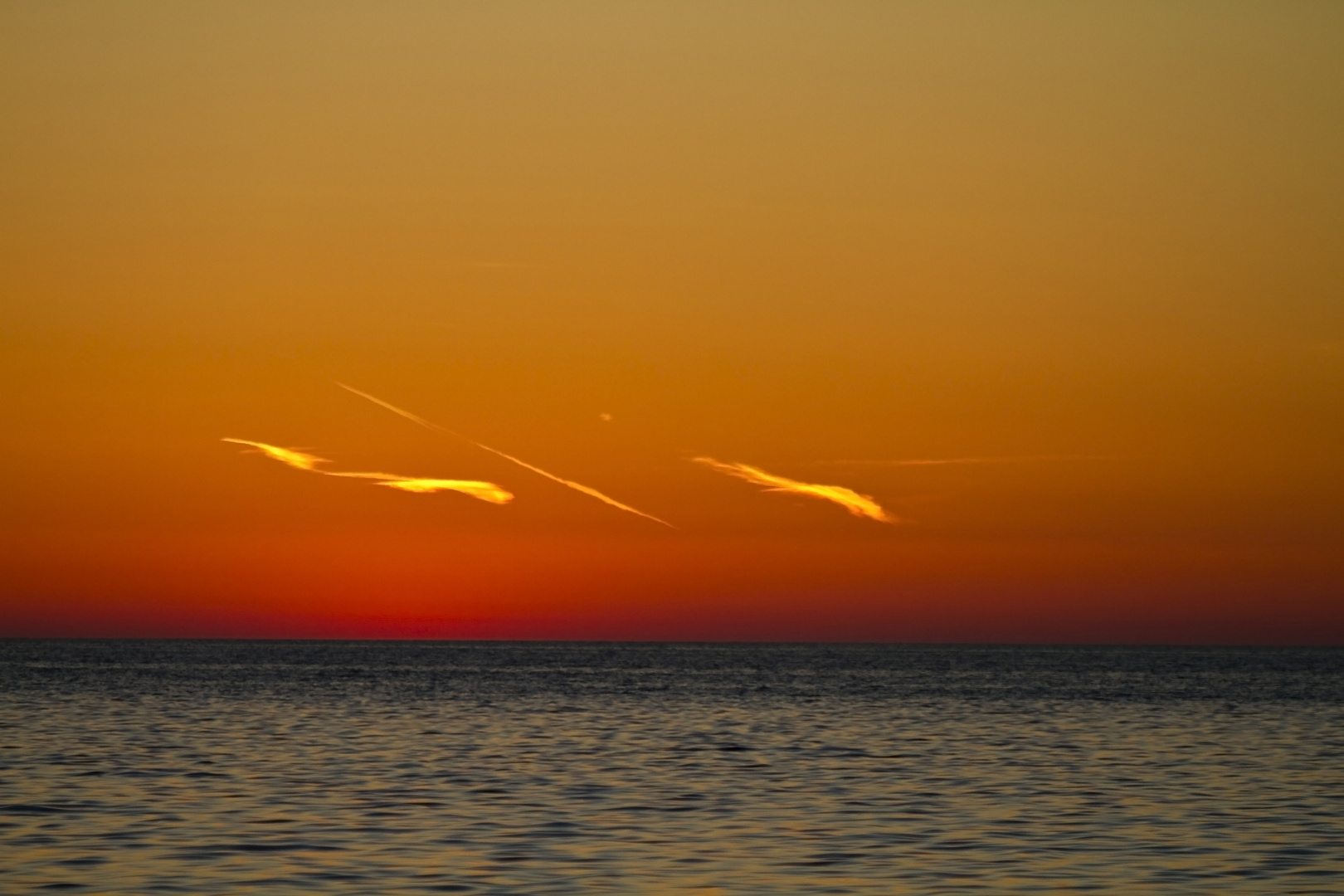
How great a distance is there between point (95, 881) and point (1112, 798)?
20.9m

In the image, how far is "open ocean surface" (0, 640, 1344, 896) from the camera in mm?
25297

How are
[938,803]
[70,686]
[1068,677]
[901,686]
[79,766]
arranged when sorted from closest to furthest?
[938,803] < [79,766] < [70,686] < [901,686] < [1068,677]

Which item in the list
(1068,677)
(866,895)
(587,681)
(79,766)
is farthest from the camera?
(1068,677)

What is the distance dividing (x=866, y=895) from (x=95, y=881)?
439 inches

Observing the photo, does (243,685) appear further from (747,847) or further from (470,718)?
(747,847)

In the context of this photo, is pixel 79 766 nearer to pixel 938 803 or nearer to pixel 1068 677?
pixel 938 803

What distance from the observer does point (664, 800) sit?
34.6 metres

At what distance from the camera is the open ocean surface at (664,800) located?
25.3m

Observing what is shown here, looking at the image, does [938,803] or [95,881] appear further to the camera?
[938,803]

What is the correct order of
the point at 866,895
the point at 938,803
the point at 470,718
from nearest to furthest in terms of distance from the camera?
the point at 866,895, the point at 938,803, the point at 470,718

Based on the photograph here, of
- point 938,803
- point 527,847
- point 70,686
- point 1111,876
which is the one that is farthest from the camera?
point 70,686

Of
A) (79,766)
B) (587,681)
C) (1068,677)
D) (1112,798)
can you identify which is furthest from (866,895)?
(1068,677)

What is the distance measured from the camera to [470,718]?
63188mm

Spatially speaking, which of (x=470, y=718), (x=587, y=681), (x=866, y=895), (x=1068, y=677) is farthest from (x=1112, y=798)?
(x=1068, y=677)
